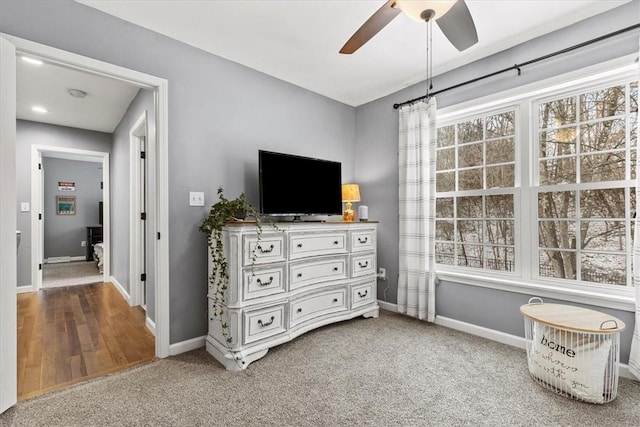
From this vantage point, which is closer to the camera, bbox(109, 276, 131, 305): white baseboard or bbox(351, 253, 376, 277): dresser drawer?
bbox(351, 253, 376, 277): dresser drawer

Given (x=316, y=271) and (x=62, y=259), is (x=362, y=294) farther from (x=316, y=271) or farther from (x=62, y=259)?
(x=62, y=259)

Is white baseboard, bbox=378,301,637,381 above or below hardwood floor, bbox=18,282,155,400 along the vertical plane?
above

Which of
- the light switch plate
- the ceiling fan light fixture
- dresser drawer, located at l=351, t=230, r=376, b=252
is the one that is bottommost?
dresser drawer, located at l=351, t=230, r=376, b=252

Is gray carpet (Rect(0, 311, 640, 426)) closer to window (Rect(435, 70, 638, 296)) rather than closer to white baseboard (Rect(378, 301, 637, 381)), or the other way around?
white baseboard (Rect(378, 301, 637, 381))

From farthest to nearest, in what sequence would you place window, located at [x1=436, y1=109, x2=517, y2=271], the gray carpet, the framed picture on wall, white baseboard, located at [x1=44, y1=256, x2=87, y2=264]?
the framed picture on wall < white baseboard, located at [x1=44, y1=256, x2=87, y2=264] < window, located at [x1=436, y1=109, x2=517, y2=271] < the gray carpet

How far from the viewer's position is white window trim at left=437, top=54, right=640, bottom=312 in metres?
2.11

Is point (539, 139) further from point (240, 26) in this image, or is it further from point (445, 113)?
point (240, 26)

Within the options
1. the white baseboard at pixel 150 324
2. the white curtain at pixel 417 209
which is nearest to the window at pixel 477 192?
the white curtain at pixel 417 209

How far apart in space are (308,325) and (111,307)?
8.43 feet

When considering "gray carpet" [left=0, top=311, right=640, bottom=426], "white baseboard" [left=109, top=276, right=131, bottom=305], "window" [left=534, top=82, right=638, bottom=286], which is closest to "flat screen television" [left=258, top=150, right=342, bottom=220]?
"gray carpet" [left=0, top=311, right=640, bottom=426]

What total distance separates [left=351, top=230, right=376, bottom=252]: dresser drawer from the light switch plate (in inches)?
56.5

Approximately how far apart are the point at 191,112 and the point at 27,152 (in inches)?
147

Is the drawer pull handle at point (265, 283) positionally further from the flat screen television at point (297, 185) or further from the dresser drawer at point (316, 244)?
the flat screen television at point (297, 185)

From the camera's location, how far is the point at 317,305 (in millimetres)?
2758
